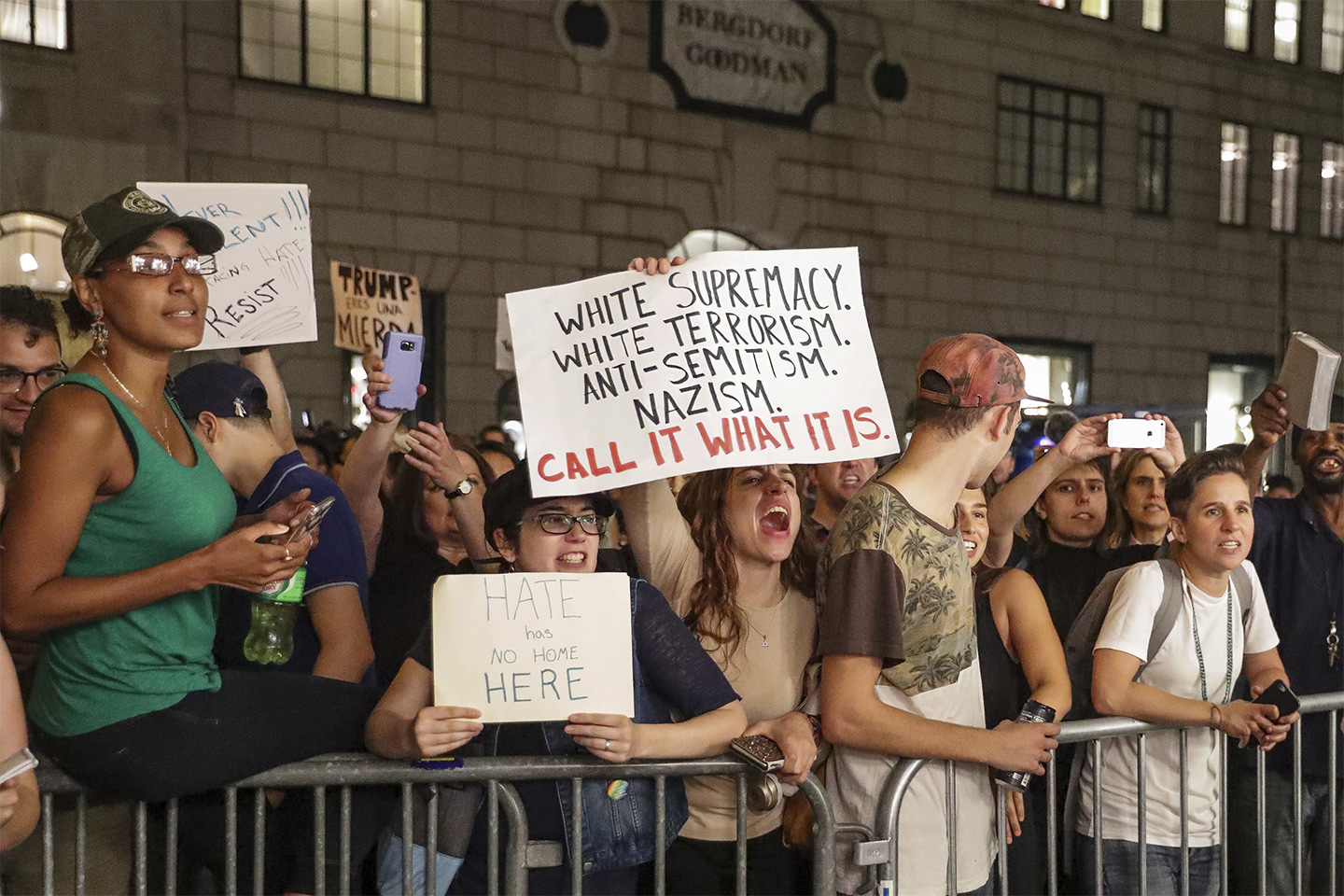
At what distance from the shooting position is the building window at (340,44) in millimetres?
11734

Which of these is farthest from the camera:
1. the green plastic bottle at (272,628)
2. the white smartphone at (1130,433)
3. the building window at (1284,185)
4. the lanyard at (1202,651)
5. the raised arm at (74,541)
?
the building window at (1284,185)

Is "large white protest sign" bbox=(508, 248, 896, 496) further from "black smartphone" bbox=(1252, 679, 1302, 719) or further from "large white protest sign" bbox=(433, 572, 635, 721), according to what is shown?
"black smartphone" bbox=(1252, 679, 1302, 719)

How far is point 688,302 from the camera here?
347 centimetres

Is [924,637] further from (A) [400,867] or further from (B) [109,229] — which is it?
(B) [109,229]

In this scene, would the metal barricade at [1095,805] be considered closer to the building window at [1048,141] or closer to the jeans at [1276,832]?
the jeans at [1276,832]

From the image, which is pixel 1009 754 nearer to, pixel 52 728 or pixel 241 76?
pixel 52 728

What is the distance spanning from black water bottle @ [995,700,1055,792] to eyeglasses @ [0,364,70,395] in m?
2.67

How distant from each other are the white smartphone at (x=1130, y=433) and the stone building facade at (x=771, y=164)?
8891mm

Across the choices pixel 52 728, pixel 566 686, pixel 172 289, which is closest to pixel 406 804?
pixel 566 686

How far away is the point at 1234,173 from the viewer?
18438 mm

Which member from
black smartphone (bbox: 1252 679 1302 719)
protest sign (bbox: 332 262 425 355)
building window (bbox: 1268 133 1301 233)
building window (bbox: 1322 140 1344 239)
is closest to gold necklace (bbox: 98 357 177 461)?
black smartphone (bbox: 1252 679 1302 719)

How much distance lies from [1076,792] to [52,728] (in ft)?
8.97

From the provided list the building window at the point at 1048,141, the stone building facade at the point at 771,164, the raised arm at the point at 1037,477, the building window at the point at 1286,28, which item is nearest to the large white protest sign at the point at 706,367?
the raised arm at the point at 1037,477

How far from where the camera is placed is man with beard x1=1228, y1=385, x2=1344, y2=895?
15.1 ft
